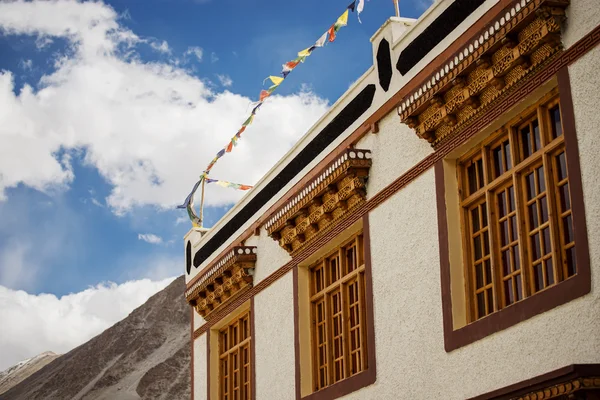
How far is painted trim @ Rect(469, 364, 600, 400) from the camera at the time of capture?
26.8ft

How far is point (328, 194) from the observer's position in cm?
1332

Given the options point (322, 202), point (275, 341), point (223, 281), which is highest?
point (322, 202)

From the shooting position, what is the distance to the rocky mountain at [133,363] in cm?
6019

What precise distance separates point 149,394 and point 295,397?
46.1 metres


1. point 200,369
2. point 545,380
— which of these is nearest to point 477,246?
point 545,380

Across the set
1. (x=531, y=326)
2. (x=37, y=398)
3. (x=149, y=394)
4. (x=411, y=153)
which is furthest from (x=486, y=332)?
(x=37, y=398)

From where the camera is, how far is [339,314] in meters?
13.4

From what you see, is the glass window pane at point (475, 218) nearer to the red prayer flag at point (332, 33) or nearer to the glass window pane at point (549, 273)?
the glass window pane at point (549, 273)

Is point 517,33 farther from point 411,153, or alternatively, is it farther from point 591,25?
point 411,153

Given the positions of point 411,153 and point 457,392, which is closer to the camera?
point 457,392

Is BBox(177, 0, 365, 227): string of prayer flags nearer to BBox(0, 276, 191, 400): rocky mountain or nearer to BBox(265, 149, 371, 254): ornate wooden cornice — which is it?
BBox(265, 149, 371, 254): ornate wooden cornice

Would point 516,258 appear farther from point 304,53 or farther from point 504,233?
point 304,53

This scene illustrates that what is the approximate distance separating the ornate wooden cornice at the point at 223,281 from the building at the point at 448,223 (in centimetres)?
43

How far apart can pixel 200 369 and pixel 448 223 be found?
8155 millimetres
